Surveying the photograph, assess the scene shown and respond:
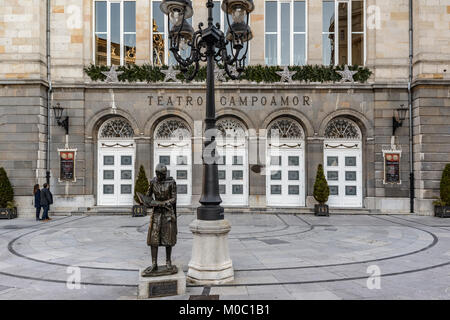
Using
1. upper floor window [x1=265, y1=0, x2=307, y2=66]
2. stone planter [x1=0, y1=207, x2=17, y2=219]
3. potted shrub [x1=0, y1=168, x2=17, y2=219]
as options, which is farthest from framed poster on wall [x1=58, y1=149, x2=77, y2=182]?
upper floor window [x1=265, y1=0, x2=307, y2=66]

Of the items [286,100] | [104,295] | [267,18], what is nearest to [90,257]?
[104,295]

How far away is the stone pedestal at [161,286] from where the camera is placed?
543 centimetres

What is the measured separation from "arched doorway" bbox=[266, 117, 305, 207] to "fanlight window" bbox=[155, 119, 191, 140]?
4.33m

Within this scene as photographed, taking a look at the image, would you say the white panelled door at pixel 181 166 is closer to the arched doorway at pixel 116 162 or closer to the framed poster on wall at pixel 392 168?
the arched doorway at pixel 116 162

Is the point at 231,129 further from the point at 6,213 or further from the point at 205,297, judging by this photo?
the point at 205,297

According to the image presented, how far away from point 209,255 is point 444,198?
531 inches

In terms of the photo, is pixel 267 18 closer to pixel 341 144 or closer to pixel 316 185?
pixel 341 144

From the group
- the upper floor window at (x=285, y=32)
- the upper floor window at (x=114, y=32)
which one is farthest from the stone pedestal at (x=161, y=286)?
the upper floor window at (x=114, y=32)

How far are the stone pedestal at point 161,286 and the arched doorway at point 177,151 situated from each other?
36.1 ft

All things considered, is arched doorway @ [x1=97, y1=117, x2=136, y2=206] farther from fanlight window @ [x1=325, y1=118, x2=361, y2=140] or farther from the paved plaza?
fanlight window @ [x1=325, y1=118, x2=361, y2=140]

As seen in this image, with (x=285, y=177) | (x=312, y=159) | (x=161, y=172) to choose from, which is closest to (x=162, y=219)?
(x=161, y=172)

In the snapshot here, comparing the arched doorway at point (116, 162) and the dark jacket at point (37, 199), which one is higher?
the arched doorway at point (116, 162)

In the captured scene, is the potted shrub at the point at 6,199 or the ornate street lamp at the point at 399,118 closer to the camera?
the potted shrub at the point at 6,199

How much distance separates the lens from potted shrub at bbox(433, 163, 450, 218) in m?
14.7
